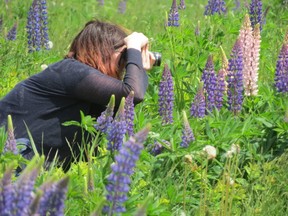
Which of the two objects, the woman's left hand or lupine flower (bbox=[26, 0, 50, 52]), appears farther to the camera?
lupine flower (bbox=[26, 0, 50, 52])

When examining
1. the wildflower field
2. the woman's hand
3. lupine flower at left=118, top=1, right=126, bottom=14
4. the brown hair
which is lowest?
lupine flower at left=118, top=1, right=126, bottom=14

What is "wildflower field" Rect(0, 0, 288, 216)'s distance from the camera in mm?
2234

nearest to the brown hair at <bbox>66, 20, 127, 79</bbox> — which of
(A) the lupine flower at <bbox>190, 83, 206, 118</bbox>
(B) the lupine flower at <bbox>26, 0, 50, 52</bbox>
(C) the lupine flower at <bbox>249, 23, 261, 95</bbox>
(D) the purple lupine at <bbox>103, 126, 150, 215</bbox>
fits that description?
(A) the lupine flower at <bbox>190, 83, 206, 118</bbox>

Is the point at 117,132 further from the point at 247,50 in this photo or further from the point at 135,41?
the point at 247,50

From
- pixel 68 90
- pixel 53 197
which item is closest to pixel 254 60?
pixel 68 90

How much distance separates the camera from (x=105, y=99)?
3.53 m

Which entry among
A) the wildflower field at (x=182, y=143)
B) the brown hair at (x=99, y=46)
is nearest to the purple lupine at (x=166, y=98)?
the wildflower field at (x=182, y=143)

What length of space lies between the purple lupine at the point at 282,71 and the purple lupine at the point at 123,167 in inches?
76.4

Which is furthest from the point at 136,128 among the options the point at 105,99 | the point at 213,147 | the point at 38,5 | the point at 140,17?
the point at 140,17

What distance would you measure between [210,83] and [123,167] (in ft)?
6.46

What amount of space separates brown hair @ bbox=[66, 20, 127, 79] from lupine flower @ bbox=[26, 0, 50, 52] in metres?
1.47

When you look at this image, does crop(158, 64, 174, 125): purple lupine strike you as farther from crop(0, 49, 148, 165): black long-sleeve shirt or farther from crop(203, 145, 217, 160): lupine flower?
crop(203, 145, 217, 160): lupine flower

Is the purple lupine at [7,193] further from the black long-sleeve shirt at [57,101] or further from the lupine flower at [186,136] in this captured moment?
the black long-sleeve shirt at [57,101]

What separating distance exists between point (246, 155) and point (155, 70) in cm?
113
